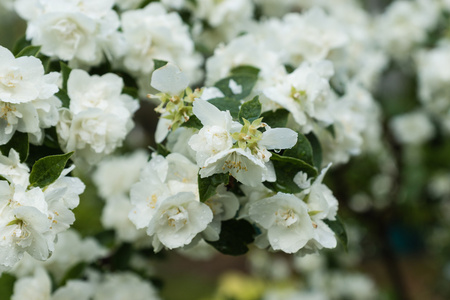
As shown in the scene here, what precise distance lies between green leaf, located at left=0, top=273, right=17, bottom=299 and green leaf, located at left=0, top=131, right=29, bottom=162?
2.07 ft

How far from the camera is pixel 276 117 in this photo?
3.55 feet

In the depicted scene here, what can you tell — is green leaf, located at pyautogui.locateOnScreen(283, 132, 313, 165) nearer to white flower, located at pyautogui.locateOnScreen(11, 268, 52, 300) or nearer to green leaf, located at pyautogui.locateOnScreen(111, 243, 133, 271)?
white flower, located at pyautogui.locateOnScreen(11, 268, 52, 300)

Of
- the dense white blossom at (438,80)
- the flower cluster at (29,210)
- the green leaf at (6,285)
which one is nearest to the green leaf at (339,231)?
the flower cluster at (29,210)

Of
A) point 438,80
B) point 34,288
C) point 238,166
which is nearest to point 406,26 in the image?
point 438,80

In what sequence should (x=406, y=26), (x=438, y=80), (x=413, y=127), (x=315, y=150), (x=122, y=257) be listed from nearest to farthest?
(x=315, y=150), (x=122, y=257), (x=438, y=80), (x=406, y=26), (x=413, y=127)

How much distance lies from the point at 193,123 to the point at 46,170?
0.96ft

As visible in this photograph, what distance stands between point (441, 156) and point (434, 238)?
2.99ft

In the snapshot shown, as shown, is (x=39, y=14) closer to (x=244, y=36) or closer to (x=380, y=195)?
(x=244, y=36)

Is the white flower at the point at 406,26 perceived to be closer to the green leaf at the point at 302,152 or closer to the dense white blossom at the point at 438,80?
the dense white blossom at the point at 438,80

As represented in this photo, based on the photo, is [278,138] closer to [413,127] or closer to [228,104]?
[228,104]

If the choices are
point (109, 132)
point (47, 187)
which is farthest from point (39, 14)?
point (47, 187)

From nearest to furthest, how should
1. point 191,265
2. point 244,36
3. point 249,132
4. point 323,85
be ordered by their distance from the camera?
point 249,132 < point 323,85 < point 244,36 < point 191,265

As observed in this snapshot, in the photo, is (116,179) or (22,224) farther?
(116,179)

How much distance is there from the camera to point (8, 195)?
91cm
